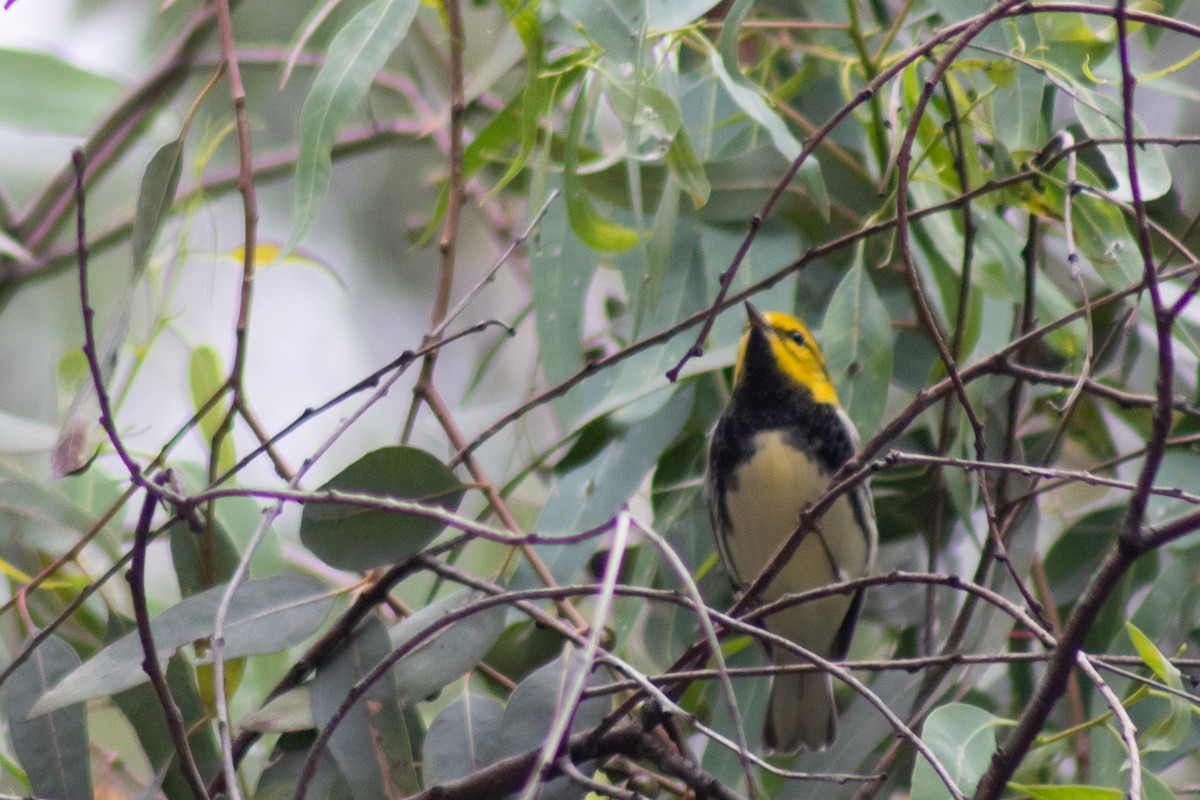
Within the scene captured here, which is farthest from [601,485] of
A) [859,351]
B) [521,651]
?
[859,351]

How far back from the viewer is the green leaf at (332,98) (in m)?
1.14

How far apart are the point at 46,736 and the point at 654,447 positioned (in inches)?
33.4

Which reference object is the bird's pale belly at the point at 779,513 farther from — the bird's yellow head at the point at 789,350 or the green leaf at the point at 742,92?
the green leaf at the point at 742,92

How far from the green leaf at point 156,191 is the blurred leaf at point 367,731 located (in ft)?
1.44

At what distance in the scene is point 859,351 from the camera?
145 cm

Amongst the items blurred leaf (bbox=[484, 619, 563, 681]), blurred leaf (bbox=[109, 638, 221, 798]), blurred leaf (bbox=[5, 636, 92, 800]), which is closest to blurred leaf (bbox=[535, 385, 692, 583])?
blurred leaf (bbox=[484, 619, 563, 681])

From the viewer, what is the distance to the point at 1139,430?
1.80 metres

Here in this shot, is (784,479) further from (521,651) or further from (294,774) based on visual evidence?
(294,774)

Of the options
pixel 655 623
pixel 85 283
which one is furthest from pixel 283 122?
pixel 85 283

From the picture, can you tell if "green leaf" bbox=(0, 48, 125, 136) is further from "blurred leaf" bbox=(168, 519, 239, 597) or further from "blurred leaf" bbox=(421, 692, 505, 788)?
"blurred leaf" bbox=(421, 692, 505, 788)

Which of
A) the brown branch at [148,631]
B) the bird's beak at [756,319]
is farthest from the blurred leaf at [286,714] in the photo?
the bird's beak at [756,319]

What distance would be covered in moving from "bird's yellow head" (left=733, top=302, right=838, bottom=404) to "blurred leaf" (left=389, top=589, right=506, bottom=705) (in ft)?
1.96

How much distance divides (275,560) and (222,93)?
2207 mm

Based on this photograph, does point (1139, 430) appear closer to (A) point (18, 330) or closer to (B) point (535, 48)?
(B) point (535, 48)
